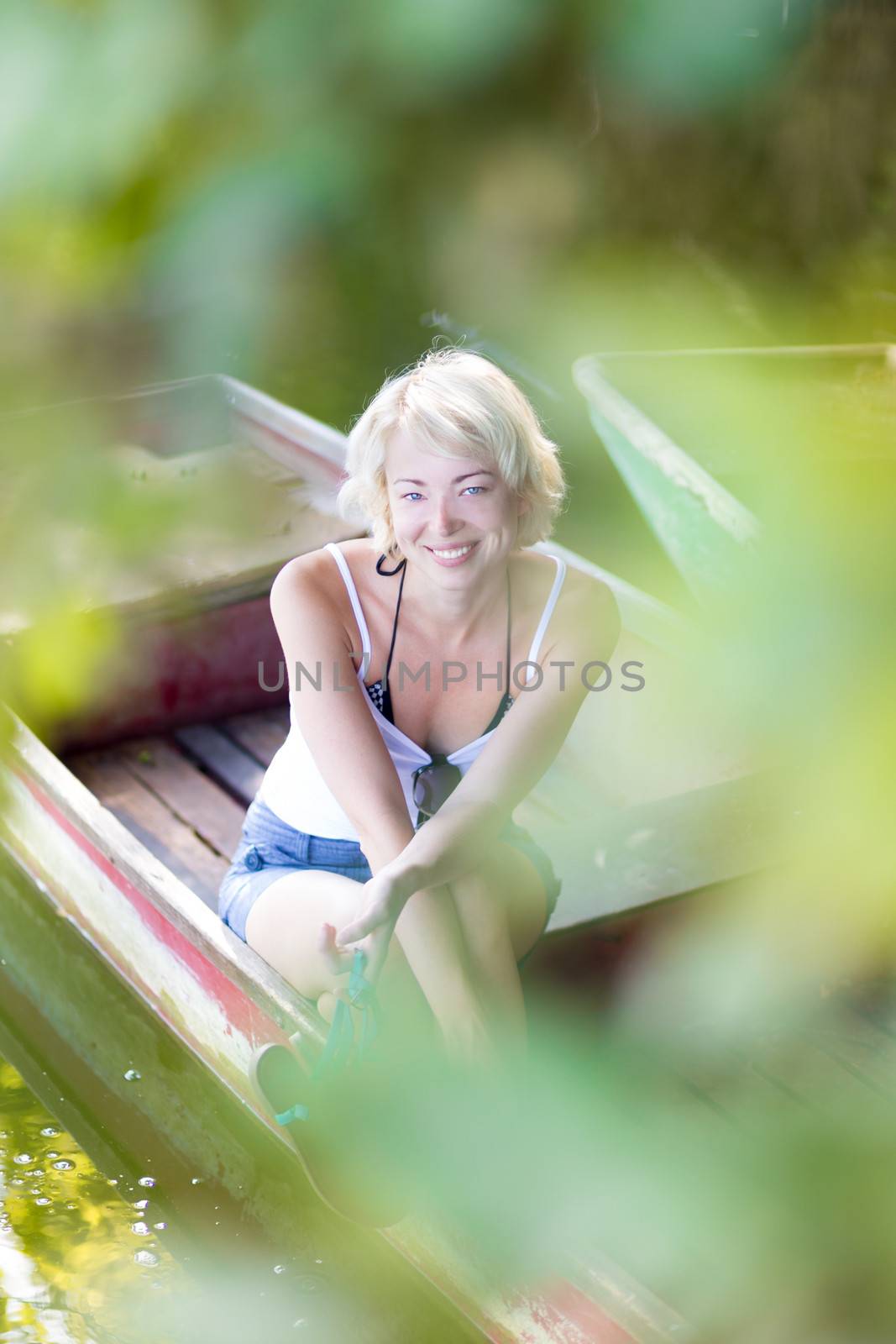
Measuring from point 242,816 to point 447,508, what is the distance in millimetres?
1129

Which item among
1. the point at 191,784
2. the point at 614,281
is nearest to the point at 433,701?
the point at 191,784

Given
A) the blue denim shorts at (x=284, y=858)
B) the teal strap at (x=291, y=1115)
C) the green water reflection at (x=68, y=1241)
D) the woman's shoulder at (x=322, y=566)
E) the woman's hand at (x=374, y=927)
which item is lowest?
the green water reflection at (x=68, y=1241)

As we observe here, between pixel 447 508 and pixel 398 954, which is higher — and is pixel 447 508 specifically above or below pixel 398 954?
above

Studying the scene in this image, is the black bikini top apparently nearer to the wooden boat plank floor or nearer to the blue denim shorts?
the blue denim shorts

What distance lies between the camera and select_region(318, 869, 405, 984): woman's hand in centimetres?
132

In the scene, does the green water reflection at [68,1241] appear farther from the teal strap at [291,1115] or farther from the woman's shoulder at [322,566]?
the woman's shoulder at [322,566]

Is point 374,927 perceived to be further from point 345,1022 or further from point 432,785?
point 432,785

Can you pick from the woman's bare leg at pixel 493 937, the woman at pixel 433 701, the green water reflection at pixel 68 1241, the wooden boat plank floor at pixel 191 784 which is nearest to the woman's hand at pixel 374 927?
the woman at pixel 433 701

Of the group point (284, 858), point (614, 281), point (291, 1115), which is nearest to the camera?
point (614, 281)

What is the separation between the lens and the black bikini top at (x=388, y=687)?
59.7 inches

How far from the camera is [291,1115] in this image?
132cm

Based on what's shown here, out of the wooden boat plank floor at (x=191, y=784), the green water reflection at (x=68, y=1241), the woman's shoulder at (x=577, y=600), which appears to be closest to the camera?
the woman's shoulder at (x=577, y=600)

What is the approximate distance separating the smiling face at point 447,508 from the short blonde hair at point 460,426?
0.01 metres

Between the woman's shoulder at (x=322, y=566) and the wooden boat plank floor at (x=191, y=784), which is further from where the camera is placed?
the wooden boat plank floor at (x=191, y=784)
